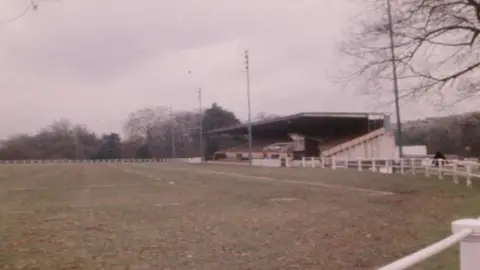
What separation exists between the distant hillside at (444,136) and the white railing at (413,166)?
19968mm

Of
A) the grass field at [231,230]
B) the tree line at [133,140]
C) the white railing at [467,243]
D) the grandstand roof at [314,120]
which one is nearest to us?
the white railing at [467,243]

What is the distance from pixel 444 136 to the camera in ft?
285

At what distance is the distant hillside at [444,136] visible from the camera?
253 feet

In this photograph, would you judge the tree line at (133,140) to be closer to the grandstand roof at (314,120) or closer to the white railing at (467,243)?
the grandstand roof at (314,120)

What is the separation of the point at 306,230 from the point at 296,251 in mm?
2727

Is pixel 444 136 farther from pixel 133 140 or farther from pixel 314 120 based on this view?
pixel 133 140

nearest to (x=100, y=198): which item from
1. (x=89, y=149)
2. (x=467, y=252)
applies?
(x=467, y=252)

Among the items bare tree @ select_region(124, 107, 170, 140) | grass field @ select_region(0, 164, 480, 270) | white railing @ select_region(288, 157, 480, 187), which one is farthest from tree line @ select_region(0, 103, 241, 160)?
grass field @ select_region(0, 164, 480, 270)

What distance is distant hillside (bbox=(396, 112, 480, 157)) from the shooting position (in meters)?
77.2

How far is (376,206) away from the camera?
17875 millimetres

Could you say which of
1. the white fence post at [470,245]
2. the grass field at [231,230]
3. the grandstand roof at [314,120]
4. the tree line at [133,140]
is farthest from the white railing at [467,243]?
the tree line at [133,140]

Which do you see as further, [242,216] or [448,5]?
[448,5]

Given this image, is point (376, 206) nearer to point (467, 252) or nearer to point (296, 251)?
point (296, 251)

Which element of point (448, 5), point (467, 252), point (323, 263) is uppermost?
point (448, 5)
